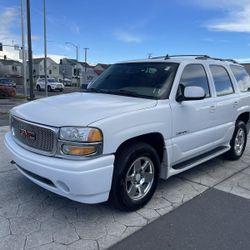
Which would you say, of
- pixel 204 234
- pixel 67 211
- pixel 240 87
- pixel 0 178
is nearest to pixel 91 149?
pixel 67 211

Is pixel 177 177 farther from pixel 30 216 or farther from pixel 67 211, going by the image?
pixel 30 216

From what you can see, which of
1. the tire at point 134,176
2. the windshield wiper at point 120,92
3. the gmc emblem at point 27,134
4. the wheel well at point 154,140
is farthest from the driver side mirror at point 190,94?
the gmc emblem at point 27,134

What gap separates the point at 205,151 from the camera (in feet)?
16.3

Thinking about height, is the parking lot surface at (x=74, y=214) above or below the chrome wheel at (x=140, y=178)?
below

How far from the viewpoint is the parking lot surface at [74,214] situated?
310cm

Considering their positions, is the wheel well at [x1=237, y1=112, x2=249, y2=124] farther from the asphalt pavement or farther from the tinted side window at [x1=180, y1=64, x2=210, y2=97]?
the asphalt pavement

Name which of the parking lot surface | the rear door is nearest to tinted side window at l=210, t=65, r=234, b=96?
the rear door

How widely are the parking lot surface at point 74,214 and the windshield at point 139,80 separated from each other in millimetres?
1423

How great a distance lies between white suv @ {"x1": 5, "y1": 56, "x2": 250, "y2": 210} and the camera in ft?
10.4

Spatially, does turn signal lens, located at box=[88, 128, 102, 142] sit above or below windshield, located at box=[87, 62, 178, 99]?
below

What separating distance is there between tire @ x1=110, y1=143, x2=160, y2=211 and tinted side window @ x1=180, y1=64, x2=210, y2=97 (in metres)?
1.25

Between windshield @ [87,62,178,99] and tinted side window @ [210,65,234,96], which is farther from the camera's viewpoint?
tinted side window @ [210,65,234,96]

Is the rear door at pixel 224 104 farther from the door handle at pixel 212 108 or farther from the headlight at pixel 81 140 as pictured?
the headlight at pixel 81 140

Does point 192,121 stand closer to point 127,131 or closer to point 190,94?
point 190,94
